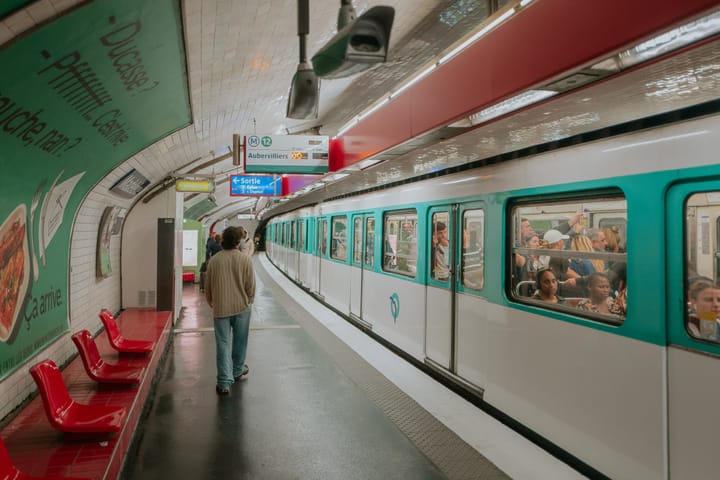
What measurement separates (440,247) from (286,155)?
215 cm

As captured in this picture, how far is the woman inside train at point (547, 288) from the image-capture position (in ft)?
11.5

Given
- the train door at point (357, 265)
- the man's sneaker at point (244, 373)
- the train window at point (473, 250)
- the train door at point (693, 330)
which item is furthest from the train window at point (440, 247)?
the train door at point (693, 330)

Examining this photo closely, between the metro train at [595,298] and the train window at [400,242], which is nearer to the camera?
the metro train at [595,298]

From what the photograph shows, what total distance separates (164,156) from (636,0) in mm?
5527

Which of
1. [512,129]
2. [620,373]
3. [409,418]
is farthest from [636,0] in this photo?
[409,418]

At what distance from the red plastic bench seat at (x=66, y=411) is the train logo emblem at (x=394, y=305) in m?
3.72

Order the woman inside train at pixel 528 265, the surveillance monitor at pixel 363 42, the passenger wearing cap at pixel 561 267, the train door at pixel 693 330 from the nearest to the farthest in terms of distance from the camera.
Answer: the surveillance monitor at pixel 363 42 → the train door at pixel 693 330 → the passenger wearing cap at pixel 561 267 → the woman inside train at pixel 528 265

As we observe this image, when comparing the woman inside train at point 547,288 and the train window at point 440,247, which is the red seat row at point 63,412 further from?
the train window at point 440,247

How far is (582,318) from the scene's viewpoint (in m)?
3.19

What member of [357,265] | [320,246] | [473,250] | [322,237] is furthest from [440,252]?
[320,246]

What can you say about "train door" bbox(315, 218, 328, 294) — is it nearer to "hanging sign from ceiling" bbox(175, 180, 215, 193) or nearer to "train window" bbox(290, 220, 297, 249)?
"hanging sign from ceiling" bbox(175, 180, 215, 193)

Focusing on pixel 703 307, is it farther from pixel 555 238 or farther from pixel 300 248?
pixel 300 248

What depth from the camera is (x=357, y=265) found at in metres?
8.23

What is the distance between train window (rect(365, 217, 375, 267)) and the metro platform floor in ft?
5.98
